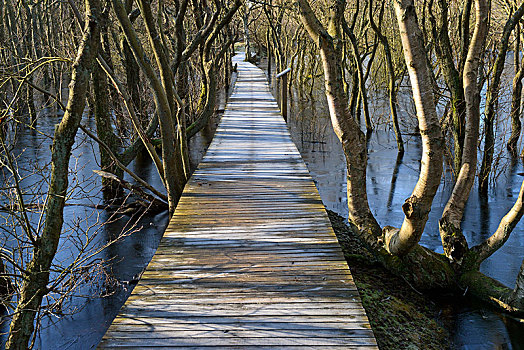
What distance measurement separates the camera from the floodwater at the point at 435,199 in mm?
5207

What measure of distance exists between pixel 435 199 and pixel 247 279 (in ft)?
21.8

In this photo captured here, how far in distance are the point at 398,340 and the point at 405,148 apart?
383 inches

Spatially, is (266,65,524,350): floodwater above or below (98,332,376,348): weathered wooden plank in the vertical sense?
below

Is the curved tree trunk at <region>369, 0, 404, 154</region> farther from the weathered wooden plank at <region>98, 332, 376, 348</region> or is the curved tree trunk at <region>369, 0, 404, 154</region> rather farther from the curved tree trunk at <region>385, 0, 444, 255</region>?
the weathered wooden plank at <region>98, 332, 376, 348</region>

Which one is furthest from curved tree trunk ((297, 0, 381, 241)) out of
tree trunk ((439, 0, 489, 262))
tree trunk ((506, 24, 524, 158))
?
tree trunk ((506, 24, 524, 158))

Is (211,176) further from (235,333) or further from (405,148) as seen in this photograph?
(405,148)

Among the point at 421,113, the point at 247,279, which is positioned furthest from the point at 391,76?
the point at 247,279

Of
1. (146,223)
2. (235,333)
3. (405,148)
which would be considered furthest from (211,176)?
(405,148)

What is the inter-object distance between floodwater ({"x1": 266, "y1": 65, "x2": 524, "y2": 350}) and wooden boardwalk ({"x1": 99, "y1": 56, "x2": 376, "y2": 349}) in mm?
1883

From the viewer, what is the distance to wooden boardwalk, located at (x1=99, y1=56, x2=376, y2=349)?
3262 millimetres

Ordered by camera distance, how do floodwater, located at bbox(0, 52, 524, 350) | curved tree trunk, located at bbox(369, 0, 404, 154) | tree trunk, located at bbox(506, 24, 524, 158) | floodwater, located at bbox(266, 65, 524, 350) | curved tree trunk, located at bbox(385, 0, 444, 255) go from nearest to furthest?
curved tree trunk, located at bbox(385, 0, 444, 255) → floodwater, located at bbox(266, 65, 524, 350) → floodwater, located at bbox(0, 52, 524, 350) → tree trunk, located at bbox(506, 24, 524, 158) → curved tree trunk, located at bbox(369, 0, 404, 154)

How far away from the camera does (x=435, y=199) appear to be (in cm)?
972

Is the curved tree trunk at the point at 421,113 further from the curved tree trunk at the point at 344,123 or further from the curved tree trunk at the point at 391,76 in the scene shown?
the curved tree trunk at the point at 391,76

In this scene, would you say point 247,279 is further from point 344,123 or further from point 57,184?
point 344,123
